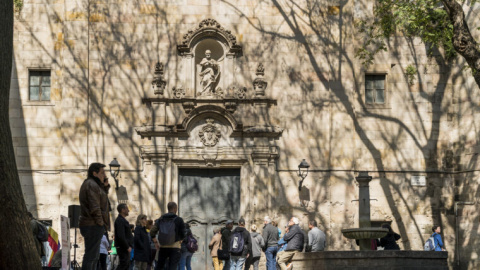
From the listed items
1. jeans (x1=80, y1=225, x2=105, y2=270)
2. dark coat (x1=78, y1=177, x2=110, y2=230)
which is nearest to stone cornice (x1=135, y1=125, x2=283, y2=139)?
dark coat (x1=78, y1=177, x2=110, y2=230)

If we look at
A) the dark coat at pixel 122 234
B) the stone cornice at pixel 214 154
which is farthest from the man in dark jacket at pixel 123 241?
the stone cornice at pixel 214 154

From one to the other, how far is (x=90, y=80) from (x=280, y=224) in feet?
22.7

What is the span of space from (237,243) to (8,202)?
11.2 meters

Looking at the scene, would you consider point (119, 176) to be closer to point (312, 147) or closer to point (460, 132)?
point (312, 147)

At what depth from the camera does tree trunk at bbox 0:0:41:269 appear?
11438mm

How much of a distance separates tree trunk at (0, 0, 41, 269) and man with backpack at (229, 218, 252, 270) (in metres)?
10.8

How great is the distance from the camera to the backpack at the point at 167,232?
688 inches

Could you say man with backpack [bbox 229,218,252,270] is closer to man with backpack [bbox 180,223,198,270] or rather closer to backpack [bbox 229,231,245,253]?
backpack [bbox 229,231,245,253]

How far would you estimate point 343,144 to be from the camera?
89.4ft

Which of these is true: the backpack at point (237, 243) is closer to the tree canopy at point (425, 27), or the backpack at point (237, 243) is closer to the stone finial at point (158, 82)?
the stone finial at point (158, 82)

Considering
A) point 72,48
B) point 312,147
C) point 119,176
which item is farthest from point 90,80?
point 312,147

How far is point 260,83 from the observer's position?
2711 centimetres

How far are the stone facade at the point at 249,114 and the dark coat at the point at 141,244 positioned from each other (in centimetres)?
808

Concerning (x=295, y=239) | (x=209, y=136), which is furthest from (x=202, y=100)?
(x=295, y=239)
